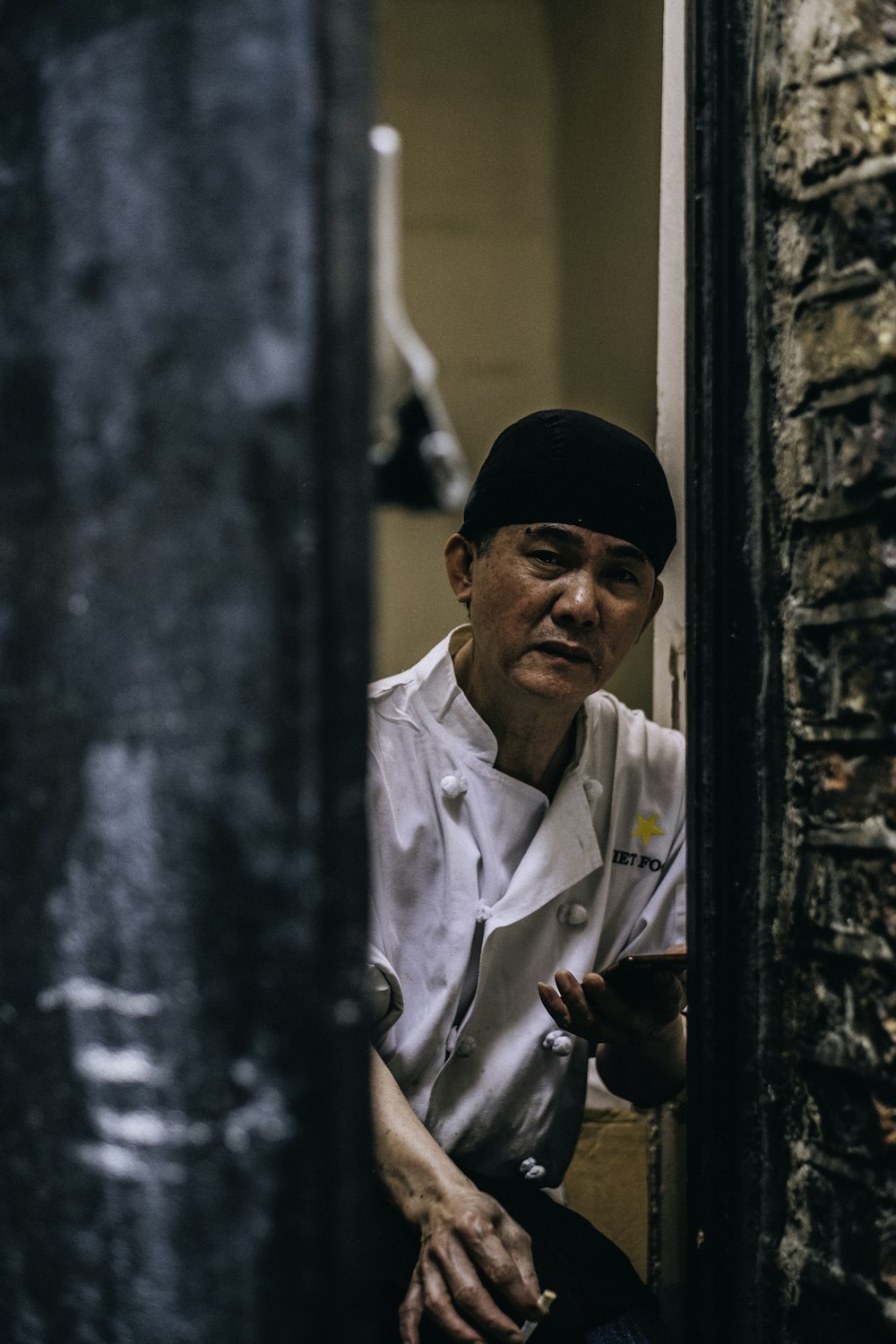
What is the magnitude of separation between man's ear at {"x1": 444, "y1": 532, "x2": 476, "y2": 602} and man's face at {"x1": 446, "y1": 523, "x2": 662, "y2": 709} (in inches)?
4.1

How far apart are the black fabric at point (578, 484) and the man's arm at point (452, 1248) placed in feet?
3.15

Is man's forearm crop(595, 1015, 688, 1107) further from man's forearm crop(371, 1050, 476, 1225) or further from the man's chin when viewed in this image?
the man's chin

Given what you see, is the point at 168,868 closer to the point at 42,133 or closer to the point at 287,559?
the point at 287,559

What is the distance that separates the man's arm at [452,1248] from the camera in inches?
53.9

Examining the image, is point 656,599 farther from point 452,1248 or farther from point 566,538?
point 452,1248

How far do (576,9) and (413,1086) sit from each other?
3.25 m

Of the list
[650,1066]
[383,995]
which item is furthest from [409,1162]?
[650,1066]

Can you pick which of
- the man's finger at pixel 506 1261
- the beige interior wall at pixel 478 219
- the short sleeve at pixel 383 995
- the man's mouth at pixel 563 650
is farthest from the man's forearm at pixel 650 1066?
the beige interior wall at pixel 478 219

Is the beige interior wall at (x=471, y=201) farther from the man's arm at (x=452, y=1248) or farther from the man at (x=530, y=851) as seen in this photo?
the man's arm at (x=452, y=1248)

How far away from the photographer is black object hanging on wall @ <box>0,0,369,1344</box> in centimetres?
75

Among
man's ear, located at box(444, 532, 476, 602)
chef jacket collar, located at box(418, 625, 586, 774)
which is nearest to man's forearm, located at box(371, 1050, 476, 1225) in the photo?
chef jacket collar, located at box(418, 625, 586, 774)

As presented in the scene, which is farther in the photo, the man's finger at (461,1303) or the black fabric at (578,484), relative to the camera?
the black fabric at (578,484)

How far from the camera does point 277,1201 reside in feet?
2.49

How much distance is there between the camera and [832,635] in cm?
112
